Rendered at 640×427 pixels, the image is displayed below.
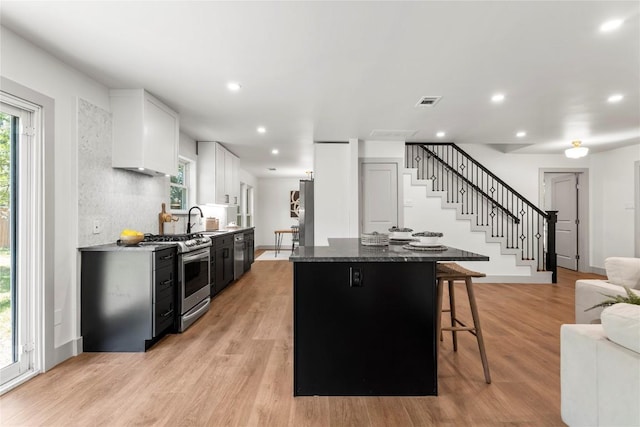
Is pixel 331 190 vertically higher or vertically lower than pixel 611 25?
lower

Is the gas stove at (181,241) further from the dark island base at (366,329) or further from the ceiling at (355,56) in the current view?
the dark island base at (366,329)

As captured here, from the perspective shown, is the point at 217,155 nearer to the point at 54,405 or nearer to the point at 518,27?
the point at 54,405

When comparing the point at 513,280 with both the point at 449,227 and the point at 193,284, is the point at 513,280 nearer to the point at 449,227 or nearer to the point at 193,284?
the point at 449,227

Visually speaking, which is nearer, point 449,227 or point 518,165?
point 449,227

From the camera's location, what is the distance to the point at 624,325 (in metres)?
1.40

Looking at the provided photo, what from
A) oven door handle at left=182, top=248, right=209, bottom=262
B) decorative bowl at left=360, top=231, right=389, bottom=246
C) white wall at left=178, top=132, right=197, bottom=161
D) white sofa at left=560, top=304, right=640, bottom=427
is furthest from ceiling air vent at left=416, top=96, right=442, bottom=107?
white wall at left=178, top=132, right=197, bottom=161

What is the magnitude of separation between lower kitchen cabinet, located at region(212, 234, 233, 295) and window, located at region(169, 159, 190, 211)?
2.80 ft

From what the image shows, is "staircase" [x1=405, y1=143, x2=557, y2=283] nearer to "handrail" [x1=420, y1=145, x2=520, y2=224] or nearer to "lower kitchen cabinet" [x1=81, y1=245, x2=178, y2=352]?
"handrail" [x1=420, y1=145, x2=520, y2=224]

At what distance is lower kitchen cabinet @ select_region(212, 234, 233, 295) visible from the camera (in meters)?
4.59

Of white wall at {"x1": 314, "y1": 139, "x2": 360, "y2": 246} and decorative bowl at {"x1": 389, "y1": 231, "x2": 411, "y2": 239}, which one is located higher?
white wall at {"x1": 314, "y1": 139, "x2": 360, "y2": 246}

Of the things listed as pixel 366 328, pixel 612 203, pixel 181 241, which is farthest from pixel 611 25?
pixel 612 203

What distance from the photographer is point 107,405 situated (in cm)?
200

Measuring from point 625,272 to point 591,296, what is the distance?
0.32 m

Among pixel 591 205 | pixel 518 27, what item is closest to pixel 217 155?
pixel 518 27
